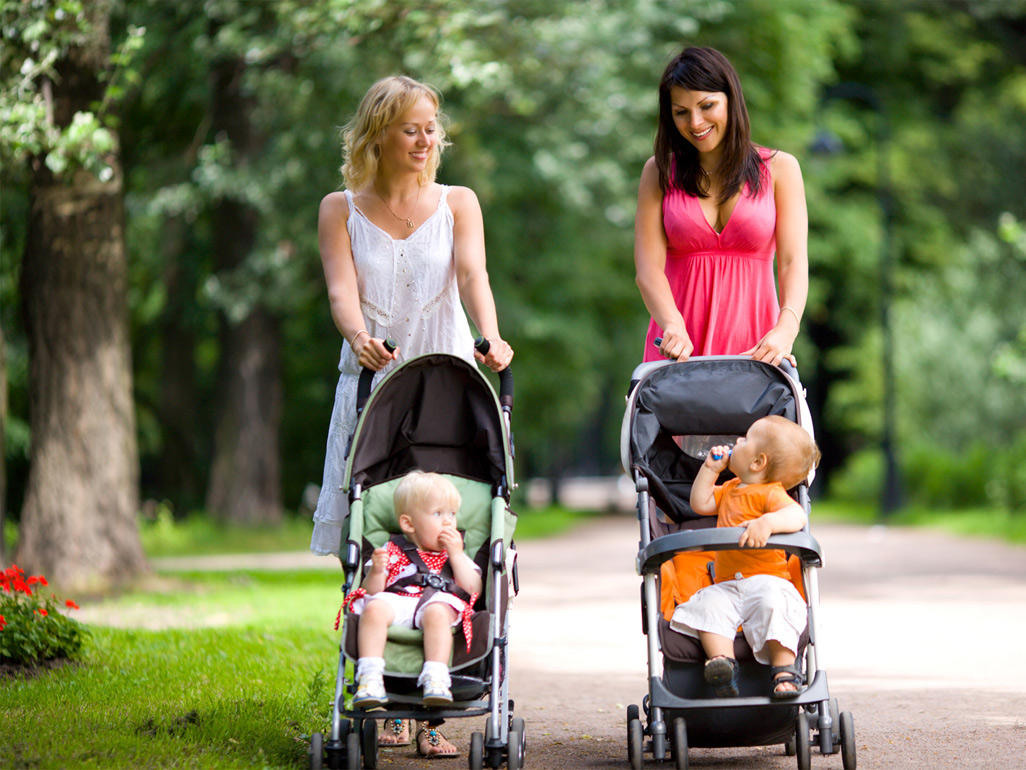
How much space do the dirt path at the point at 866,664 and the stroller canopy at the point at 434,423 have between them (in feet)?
3.44

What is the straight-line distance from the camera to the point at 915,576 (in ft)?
43.1

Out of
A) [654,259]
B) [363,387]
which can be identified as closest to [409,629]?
[363,387]

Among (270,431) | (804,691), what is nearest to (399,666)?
(804,691)

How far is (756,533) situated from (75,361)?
7.41 metres

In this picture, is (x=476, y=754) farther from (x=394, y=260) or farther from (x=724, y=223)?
(x=724, y=223)

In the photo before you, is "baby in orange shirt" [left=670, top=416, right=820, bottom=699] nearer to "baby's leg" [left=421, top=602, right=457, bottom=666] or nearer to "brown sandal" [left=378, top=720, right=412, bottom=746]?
"baby's leg" [left=421, top=602, right=457, bottom=666]

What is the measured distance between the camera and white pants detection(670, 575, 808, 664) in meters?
4.72

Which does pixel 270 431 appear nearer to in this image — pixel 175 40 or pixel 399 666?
pixel 175 40

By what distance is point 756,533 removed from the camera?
184 inches

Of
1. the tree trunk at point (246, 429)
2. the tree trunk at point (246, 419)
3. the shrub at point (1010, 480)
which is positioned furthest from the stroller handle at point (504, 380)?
the shrub at point (1010, 480)

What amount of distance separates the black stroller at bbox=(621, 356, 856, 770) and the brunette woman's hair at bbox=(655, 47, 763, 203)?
69cm

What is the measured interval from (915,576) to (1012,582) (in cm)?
106

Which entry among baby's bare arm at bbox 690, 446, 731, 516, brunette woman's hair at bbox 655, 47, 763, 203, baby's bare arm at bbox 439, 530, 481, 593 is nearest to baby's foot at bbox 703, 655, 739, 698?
baby's bare arm at bbox 690, 446, 731, 516

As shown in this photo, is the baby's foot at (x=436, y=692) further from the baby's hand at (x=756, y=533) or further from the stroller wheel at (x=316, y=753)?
the baby's hand at (x=756, y=533)
